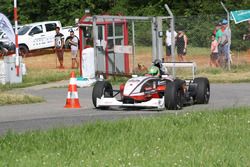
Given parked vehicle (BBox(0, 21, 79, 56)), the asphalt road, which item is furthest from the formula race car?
parked vehicle (BBox(0, 21, 79, 56))

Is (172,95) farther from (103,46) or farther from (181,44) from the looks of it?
(181,44)

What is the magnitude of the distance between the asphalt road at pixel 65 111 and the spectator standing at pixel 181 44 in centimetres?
533

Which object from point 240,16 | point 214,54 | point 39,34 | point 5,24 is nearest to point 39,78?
point 5,24

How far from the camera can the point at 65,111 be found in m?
17.1

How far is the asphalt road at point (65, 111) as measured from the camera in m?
14.1

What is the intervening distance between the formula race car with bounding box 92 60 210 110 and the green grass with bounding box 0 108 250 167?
3273mm

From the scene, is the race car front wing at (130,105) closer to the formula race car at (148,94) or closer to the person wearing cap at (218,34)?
the formula race car at (148,94)

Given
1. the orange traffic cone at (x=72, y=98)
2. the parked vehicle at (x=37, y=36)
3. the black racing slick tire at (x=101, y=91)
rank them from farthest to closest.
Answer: the parked vehicle at (x=37, y=36)
the orange traffic cone at (x=72, y=98)
the black racing slick tire at (x=101, y=91)

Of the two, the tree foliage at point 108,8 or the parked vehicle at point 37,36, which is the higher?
the tree foliage at point 108,8

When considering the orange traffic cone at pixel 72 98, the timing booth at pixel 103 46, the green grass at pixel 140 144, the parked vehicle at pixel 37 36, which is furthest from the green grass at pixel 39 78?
the green grass at pixel 140 144

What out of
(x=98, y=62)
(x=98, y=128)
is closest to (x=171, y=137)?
(x=98, y=128)

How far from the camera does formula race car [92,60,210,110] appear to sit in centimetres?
1623

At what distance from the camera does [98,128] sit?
11.7 m

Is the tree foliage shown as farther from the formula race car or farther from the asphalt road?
the formula race car
